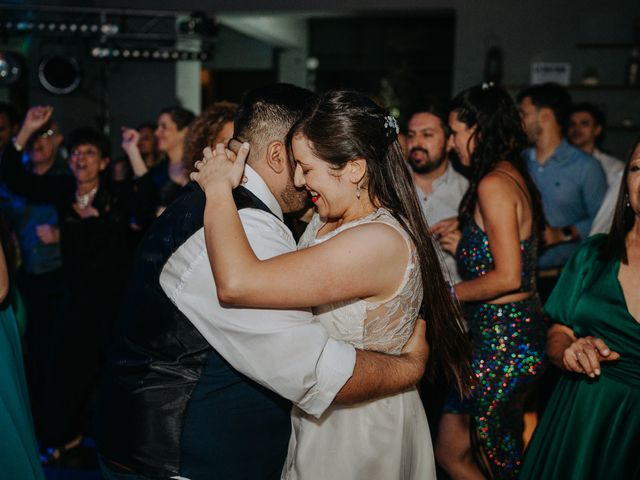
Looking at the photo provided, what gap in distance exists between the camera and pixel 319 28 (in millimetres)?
11812

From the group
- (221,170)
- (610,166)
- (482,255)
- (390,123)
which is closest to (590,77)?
(610,166)

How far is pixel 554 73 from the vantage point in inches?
289

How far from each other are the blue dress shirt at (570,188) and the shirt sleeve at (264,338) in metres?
2.58

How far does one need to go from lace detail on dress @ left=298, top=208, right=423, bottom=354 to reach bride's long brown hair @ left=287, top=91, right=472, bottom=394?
5 cm

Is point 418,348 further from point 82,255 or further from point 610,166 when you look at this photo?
point 610,166

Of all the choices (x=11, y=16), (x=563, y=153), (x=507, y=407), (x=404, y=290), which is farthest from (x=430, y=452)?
(x=11, y=16)

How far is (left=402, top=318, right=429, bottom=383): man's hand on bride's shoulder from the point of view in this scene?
1544 millimetres

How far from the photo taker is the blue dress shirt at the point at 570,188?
369cm

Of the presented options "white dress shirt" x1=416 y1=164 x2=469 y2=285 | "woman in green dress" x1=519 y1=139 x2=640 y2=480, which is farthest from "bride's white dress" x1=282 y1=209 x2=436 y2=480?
"white dress shirt" x1=416 y1=164 x2=469 y2=285

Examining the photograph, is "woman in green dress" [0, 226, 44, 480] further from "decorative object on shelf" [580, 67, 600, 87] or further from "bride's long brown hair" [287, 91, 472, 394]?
"decorative object on shelf" [580, 67, 600, 87]

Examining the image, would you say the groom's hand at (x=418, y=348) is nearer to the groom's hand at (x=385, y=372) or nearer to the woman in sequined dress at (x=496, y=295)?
the groom's hand at (x=385, y=372)

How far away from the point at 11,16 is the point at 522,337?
7685mm

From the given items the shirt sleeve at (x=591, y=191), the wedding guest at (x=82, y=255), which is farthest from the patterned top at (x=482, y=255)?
the wedding guest at (x=82, y=255)

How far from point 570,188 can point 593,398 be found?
2.10 metres
